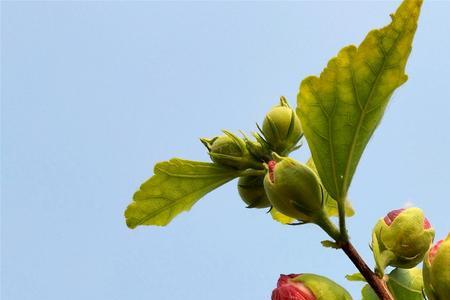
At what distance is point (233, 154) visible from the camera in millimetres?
2744

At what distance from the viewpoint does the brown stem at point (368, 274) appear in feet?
7.21

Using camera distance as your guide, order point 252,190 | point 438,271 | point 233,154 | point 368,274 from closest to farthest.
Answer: point 438,271
point 368,274
point 233,154
point 252,190

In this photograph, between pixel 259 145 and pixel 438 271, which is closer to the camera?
pixel 438 271

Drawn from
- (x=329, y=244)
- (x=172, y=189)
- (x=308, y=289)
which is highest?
(x=172, y=189)

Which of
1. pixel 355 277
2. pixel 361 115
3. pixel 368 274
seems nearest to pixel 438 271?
pixel 368 274

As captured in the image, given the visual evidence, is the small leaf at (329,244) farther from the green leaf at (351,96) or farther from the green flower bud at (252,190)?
the green flower bud at (252,190)

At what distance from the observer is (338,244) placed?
2330 mm

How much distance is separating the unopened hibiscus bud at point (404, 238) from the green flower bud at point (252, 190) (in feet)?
2.00

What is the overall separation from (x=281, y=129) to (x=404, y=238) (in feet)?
2.41

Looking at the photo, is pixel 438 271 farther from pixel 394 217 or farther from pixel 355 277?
pixel 355 277

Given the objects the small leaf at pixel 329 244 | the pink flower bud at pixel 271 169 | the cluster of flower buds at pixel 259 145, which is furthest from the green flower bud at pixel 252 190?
the small leaf at pixel 329 244

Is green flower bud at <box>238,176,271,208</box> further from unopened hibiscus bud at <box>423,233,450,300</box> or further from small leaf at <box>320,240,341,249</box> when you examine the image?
unopened hibiscus bud at <box>423,233,450,300</box>

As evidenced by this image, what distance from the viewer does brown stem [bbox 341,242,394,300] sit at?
2.20 m

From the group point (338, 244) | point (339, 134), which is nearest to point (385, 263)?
point (338, 244)
